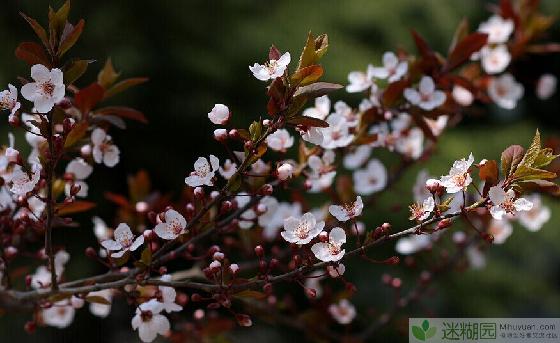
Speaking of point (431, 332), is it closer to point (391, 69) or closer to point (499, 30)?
point (391, 69)

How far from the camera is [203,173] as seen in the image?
87 cm

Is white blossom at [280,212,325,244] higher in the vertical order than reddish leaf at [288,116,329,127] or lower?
lower

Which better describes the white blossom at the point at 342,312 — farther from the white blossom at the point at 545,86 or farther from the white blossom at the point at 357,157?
the white blossom at the point at 545,86

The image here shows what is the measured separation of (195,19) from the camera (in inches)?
108

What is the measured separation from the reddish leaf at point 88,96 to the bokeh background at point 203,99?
1.45 m

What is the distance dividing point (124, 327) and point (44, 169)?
74.9 inches

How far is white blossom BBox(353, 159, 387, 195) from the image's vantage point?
1.36 m

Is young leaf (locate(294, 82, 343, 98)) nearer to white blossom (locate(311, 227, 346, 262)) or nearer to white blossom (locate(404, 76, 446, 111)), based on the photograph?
white blossom (locate(311, 227, 346, 262))

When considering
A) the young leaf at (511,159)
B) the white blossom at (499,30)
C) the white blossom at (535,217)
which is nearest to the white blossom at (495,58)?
the white blossom at (499,30)

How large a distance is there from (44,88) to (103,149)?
22cm

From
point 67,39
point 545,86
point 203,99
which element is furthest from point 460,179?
point 203,99

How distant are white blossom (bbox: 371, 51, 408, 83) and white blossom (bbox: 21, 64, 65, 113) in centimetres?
51


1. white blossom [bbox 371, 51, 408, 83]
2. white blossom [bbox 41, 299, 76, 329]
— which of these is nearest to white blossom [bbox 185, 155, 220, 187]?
white blossom [bbox 371, 51, 408, 83]

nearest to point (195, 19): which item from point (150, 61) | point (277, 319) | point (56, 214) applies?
point (150, 61)
